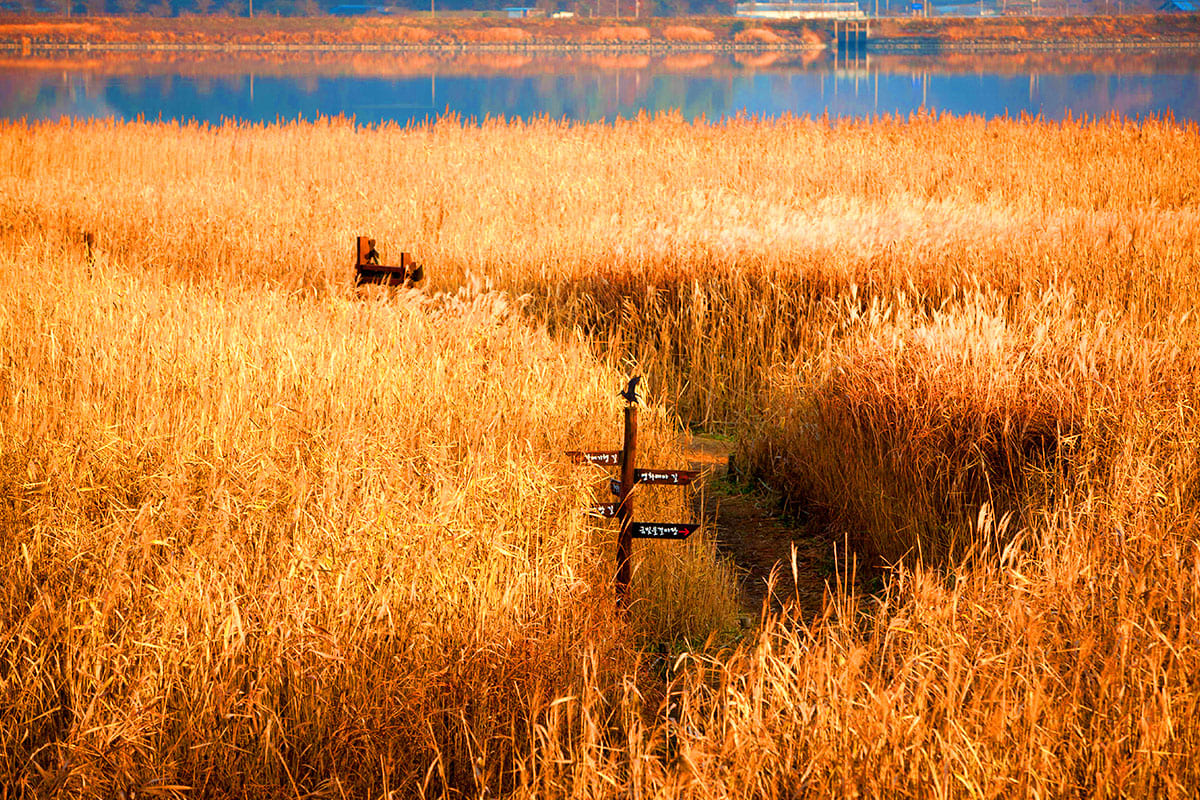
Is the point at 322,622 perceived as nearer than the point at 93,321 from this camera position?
Yes

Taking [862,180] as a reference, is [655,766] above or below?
below

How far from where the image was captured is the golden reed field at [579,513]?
262cm

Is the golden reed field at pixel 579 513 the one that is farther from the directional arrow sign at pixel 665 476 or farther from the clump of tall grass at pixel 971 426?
the directional arrow sign at pixel 665 476

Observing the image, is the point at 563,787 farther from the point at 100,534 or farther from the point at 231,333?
the point at 231,333

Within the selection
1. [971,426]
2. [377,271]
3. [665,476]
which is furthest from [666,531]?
[377,271]

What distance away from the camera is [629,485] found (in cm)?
363

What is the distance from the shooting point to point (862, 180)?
13.4 m

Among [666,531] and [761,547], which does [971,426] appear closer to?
→ [761,547]

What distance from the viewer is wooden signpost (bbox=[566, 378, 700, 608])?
11.4ft

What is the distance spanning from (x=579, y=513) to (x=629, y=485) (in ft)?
1.75

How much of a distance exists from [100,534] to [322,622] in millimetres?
839

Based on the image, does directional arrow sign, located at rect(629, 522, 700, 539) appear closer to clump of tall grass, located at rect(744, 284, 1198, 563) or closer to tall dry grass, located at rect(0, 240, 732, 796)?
tall dry grass, located at rect(0, 240, 732, 796)

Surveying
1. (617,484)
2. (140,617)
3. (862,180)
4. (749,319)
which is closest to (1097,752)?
(617,484)

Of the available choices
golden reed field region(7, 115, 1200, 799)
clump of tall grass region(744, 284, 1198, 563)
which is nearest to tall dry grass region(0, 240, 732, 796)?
golden reed field region(7, 115, 1200, 799)
